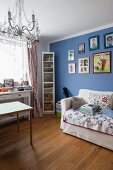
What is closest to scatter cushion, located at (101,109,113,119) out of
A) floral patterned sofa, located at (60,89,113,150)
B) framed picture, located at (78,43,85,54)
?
floral patterned sofa, located at (60,89,113,150)

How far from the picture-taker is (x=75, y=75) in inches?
153

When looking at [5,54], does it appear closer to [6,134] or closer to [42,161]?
[6,134]

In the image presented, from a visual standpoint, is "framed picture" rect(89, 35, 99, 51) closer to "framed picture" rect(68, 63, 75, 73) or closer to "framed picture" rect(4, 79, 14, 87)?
"framed picture" rect(68, 63, 75, 73)

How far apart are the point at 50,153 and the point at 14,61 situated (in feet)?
8.80

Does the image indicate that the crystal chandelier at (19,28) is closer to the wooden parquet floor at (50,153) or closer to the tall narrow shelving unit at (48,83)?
Answer: the tall narrow shelving unit at (48,83)

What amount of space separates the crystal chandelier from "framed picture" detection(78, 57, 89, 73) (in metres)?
1.74

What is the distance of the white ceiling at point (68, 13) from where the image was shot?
7.16 ft

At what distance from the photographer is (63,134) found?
282 centimetres

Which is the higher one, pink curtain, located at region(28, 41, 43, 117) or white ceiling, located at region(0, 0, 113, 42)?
white ceiling, located at region(0, 0, 113, 42)

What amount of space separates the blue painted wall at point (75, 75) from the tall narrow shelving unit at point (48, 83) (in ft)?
0.67

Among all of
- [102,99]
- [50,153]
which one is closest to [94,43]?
[102,99]

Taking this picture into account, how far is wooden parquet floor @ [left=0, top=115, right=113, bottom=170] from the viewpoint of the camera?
186 centimetres

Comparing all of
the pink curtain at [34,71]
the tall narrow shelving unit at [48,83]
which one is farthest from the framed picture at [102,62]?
the pink curtain at [34,71]

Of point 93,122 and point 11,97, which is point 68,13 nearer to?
point 93,122
